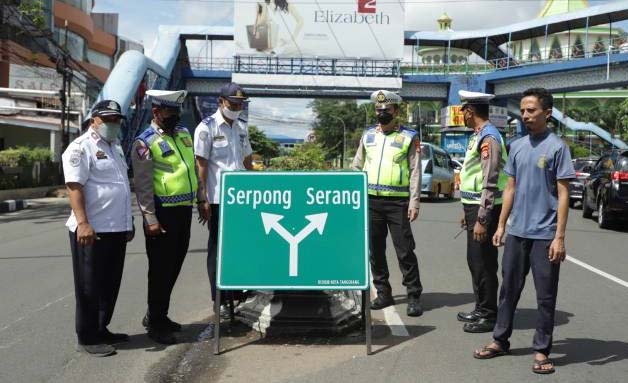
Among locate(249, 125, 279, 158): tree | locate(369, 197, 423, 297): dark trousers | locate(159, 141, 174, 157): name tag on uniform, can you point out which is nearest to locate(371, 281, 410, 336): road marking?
locate(369, 197, 423, 297): dark trousers

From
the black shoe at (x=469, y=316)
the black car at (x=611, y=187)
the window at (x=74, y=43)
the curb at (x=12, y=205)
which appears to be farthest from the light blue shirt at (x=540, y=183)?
the window at (x=74, y=43)

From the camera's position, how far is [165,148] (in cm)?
511

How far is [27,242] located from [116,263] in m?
7.14

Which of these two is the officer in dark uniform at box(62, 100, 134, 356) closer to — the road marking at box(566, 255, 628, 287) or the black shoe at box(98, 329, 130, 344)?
the black shoe at box(98, 329, 130, 344)

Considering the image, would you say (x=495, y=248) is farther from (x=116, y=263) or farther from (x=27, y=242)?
(x=27, y=242)

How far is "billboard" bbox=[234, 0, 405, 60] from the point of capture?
132 ft

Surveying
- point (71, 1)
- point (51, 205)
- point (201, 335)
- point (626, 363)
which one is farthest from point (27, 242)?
point (71, 1)

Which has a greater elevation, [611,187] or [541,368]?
[611,187]

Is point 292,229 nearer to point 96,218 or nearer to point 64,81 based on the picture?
point 96,218

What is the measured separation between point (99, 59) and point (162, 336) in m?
50.3

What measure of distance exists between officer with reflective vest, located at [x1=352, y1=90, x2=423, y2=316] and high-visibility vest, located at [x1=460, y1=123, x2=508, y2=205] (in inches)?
19.3

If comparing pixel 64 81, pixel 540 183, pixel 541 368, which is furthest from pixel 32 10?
pixel 541 368

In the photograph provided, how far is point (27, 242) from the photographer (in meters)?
11.2

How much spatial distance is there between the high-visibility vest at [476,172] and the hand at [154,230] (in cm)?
258
